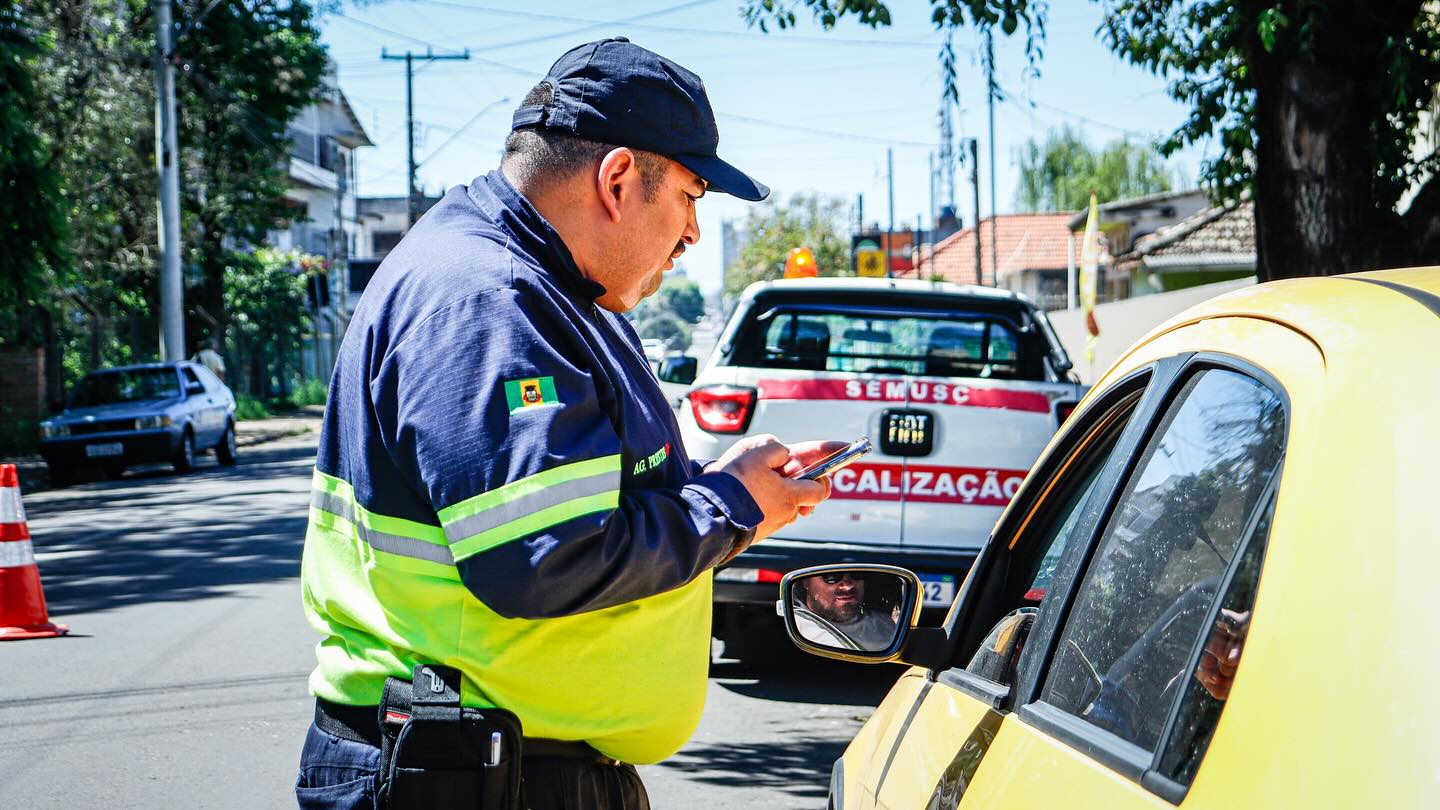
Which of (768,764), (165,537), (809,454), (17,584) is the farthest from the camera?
(165,537)

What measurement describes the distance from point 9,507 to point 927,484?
16.5ft

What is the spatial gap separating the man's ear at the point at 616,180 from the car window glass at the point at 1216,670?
3.42ft

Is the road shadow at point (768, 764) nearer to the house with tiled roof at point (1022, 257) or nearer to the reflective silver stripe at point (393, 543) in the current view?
the reflective silver stripe at point (393, 543)

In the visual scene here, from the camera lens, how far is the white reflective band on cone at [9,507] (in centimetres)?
810

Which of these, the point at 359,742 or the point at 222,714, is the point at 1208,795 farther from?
the point at 222,714

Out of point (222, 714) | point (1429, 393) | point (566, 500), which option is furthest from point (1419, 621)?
point (222, 714)

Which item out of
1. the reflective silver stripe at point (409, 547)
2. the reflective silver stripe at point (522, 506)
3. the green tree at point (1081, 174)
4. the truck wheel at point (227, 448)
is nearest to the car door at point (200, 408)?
the truck wheel at point (227, 448)

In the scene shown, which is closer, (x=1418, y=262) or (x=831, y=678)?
(x=831, y=678)

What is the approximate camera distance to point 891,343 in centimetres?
757

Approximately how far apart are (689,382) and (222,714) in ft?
9.41

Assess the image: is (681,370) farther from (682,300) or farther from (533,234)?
(682,300)

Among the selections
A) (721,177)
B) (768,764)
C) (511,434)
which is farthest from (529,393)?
(768,764)

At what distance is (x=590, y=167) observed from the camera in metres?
2.15

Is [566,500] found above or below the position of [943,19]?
below
